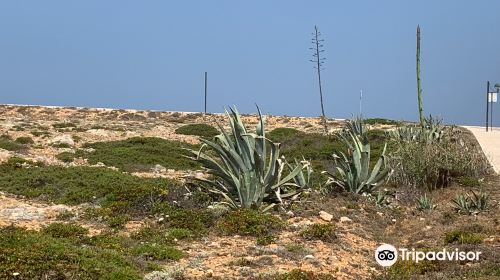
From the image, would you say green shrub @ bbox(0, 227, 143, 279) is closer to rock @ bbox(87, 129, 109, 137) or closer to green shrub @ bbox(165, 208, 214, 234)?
green shrub @ bbox(165, 208, 214, 234)

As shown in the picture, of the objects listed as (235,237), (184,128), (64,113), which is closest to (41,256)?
(235,237)

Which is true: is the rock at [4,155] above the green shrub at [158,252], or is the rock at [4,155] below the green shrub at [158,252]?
above

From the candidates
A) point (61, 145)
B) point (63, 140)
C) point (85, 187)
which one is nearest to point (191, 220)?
point (85, 187)

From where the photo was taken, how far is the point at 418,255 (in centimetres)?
700

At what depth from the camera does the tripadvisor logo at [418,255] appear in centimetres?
680

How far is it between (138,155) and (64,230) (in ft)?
35.2

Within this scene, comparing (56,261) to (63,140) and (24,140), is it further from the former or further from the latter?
(24,140)

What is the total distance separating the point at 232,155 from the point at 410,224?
9.92ft

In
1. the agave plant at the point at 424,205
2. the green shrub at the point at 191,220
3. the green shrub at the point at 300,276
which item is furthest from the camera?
the agave plant at the point at 424,205

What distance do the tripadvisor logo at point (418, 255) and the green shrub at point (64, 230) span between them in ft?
13.1

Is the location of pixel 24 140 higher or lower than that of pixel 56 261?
higher

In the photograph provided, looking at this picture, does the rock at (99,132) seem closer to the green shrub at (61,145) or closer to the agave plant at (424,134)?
the green shrub at (61,145)

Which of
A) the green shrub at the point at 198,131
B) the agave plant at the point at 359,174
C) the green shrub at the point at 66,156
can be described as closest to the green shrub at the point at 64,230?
the agave plant at the point at 359,174

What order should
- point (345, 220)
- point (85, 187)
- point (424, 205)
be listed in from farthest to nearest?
point (85, 187), point (424, 205), point (345, 220)
